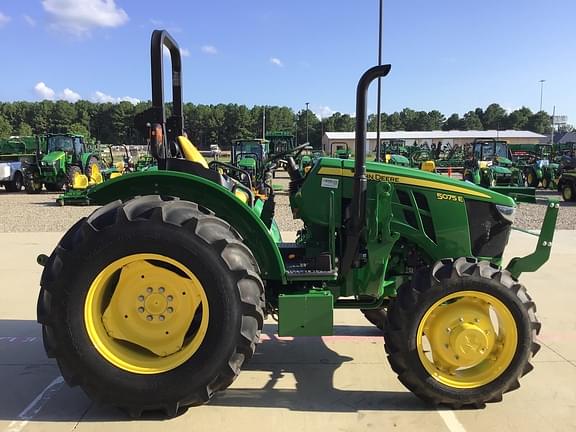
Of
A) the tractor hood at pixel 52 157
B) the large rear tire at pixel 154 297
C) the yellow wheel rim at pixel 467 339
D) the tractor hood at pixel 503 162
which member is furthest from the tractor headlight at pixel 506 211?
the tractor hood at pixel 503 162

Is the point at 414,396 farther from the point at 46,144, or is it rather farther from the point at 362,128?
the point at 46,144

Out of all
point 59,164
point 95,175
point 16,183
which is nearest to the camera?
point 95,175

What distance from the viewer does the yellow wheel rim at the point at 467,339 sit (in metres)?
2.87

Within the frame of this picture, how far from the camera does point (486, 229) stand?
332cm

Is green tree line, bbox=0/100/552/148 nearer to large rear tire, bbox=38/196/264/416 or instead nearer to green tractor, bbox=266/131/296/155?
green tractor, bbox=266/131/296/155

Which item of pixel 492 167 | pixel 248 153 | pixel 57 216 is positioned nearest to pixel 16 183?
pixel 57 216

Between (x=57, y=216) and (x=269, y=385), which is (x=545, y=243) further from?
(x=57, y=216)

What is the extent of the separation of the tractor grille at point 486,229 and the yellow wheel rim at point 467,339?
0.54m

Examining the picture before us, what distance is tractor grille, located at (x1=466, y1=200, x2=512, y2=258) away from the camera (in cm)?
329

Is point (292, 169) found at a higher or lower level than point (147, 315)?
higher

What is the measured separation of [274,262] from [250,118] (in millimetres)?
84896

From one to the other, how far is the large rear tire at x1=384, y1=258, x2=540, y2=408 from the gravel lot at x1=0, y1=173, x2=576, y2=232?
22.3ft

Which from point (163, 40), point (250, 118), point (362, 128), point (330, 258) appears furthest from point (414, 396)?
point (250, 118)

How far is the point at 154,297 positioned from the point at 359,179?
4.56ft
